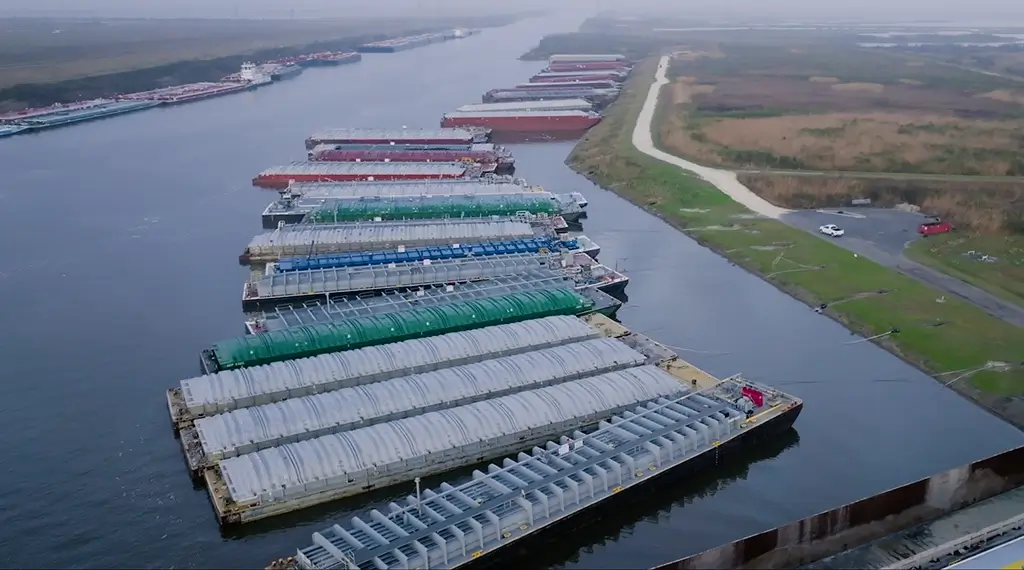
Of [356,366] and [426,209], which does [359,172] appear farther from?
[356,366]

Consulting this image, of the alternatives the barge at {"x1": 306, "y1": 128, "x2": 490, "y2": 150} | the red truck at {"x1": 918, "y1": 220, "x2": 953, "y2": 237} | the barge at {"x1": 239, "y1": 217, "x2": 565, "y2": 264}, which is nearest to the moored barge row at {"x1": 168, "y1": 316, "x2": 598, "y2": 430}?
the barge at {"x1": 239, "y1": 217, "x2": 565, "y2": 264}

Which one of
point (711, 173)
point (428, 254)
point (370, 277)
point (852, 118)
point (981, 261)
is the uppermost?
point (852, 118)

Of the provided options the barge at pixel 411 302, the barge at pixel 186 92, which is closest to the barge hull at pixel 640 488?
the barge at pixel 411 302

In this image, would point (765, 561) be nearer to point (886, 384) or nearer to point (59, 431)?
point (886, 384)

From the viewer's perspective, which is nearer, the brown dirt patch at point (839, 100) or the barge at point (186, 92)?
the brown dirt patch at point (839, 100)

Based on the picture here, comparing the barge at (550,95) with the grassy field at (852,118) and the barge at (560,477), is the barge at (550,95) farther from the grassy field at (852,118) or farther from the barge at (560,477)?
the barge at (560,477)

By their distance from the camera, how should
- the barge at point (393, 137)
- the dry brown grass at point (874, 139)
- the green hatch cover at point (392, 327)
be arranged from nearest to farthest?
the green hatch cover at point (392, 327)
the dry brown grass at point (874, 139)
the barge at point (393, 137)

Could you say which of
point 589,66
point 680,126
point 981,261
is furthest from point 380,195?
point 589,66

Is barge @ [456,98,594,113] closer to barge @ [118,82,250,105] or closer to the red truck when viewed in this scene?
barge @ [118,82,250,105]
